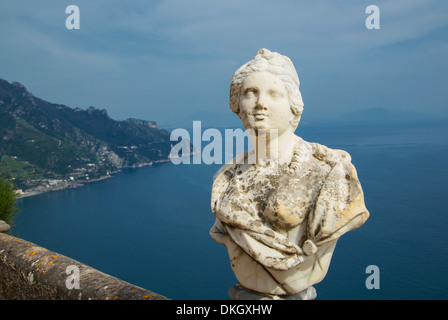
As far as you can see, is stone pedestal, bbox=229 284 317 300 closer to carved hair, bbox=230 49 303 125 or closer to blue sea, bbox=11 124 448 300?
carved hair, bbox=230 49 303 125

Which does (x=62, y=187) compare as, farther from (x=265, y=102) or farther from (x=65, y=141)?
(x=265, y=102)

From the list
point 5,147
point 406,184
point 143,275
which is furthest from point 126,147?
point 406,184

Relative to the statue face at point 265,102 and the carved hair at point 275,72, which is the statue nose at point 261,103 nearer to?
the statue face at point 265,102

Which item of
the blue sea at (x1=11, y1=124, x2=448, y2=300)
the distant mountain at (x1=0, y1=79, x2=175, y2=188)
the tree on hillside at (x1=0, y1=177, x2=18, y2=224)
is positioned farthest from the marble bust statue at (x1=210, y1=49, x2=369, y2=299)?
the distant mountain at (x1=0, y1=79, x2=175, y2=188)

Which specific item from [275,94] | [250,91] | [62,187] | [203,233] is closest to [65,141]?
[62,187]
